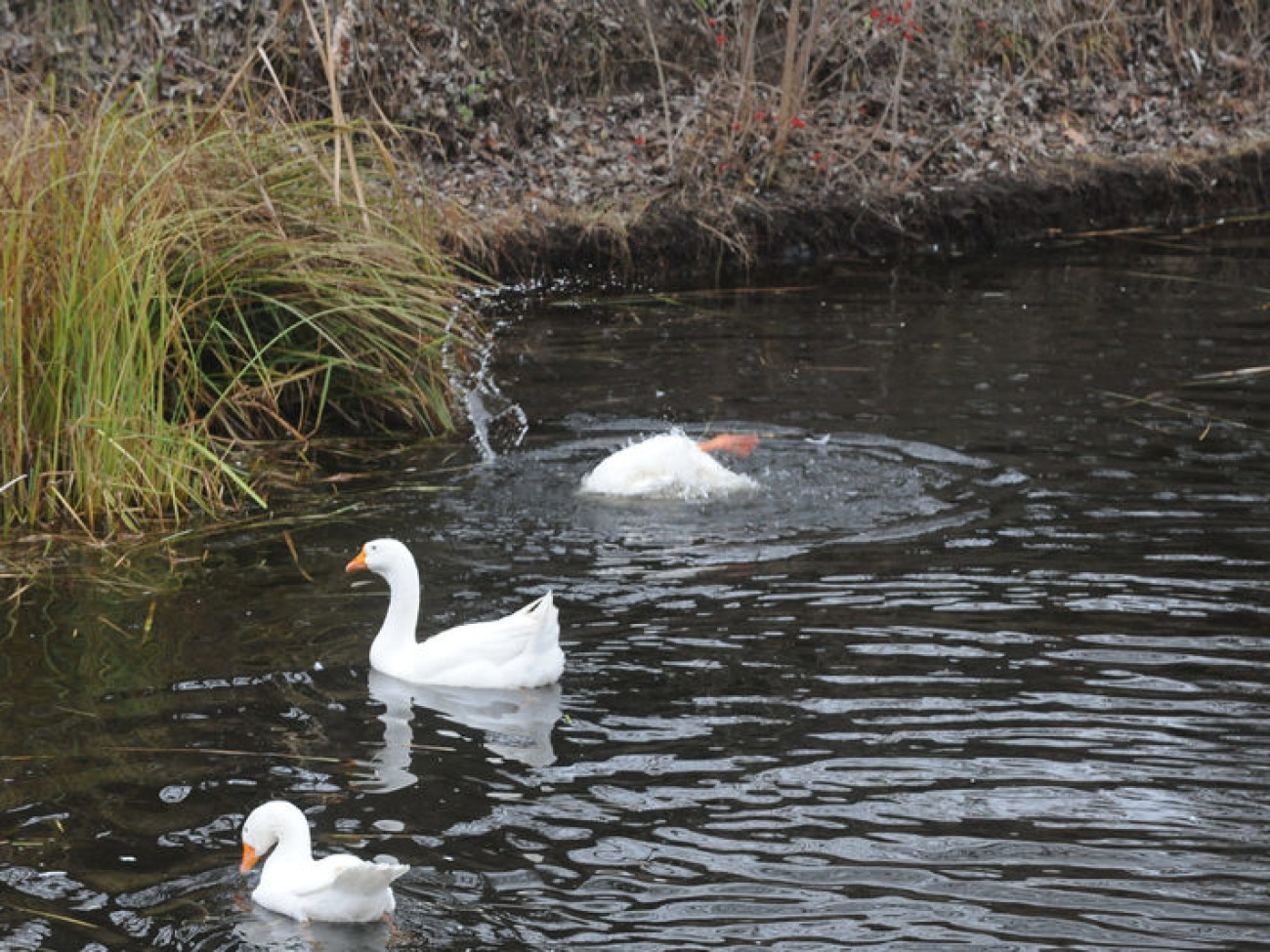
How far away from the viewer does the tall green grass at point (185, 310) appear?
8227 millimetres

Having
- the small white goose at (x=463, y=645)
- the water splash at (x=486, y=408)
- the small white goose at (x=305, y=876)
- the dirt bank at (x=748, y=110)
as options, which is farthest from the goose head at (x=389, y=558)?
the dirt bank at (x=748, y=110)

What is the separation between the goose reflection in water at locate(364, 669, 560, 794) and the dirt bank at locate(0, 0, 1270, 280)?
7598 mm

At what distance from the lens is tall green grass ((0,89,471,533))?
823cm

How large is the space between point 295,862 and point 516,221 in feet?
33.9

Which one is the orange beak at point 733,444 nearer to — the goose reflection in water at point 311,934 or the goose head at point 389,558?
the goose head at point 389,558

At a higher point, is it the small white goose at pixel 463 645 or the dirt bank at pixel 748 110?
the dirt bank at pixel 748 110

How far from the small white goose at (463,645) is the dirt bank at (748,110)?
721 cm

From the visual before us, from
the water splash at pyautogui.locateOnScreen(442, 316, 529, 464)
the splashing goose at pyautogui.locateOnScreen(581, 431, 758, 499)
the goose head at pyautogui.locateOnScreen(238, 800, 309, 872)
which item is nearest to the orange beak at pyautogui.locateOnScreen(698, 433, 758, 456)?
the splashing goose at pyautogui.locateOnScreen(581, 431, 758, 499)

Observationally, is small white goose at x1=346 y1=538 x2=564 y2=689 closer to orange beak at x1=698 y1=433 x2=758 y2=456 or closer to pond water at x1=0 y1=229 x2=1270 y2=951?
pond water at x1=0 y1=229 x2=1270 y2=951

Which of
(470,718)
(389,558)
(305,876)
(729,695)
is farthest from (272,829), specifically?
(389,558)

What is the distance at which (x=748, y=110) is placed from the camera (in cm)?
1577

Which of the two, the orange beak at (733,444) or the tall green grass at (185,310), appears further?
the orange beak at (733,444)

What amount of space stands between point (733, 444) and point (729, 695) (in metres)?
3.41

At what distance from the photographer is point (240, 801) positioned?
5473 mm
